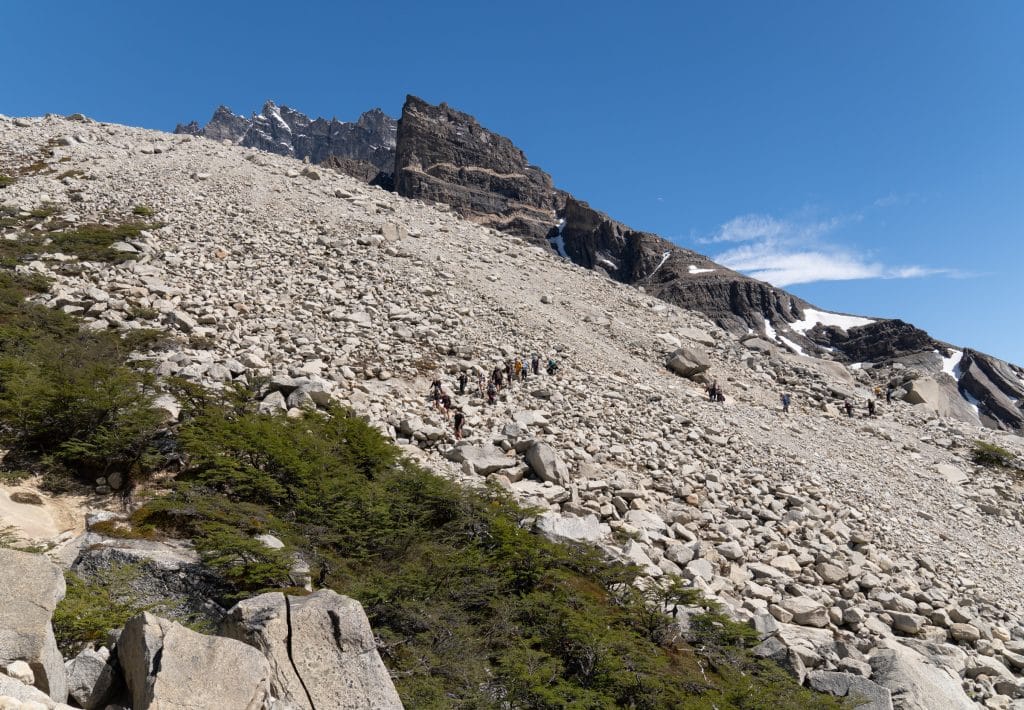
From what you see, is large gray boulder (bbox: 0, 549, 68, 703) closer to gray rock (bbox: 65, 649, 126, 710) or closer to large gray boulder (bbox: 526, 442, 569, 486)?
gray rock (bbox: 65, 649, 126, 710)

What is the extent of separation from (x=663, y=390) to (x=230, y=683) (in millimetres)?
17901

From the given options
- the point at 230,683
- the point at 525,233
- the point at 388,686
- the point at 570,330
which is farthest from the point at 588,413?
the point at 525,233

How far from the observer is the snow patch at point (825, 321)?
111250 millimetres

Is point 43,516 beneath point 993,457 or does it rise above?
beneath

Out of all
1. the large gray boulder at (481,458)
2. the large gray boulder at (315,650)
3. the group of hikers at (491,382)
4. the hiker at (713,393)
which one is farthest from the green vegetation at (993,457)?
the large gray boulder at (315,650)

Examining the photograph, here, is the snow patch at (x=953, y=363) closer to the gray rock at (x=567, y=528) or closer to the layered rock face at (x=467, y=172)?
the layered rock face at (x=467, y=172)

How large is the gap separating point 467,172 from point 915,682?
444 ft

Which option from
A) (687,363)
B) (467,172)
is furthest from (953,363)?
(467,172)

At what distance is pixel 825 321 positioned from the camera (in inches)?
4550

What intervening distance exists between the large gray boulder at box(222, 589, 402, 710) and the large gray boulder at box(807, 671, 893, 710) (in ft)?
23.4

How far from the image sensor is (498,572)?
8.89m

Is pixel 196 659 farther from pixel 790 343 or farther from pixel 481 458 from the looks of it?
pixel 790 343

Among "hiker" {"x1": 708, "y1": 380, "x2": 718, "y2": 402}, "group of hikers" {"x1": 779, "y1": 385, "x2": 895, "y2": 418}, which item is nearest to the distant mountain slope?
"group of hikers" {"x1": 779, "y1": 385, "x2": 895, "y2": 418}

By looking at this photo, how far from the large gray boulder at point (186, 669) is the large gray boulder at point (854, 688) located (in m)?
8.25
